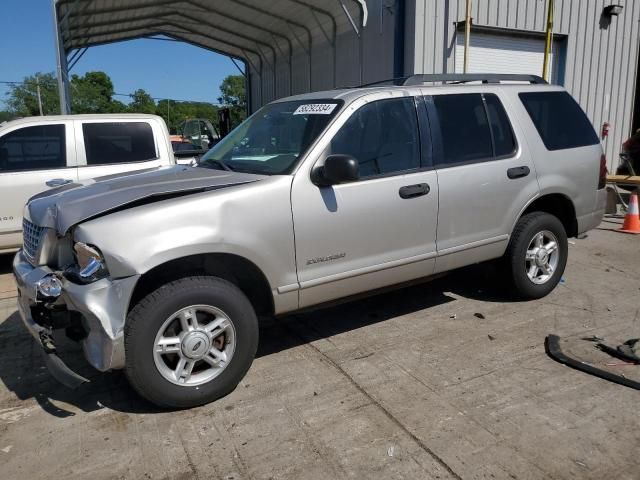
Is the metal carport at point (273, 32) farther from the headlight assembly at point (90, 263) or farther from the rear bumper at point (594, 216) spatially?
the headlight assembly at point (90, 263)

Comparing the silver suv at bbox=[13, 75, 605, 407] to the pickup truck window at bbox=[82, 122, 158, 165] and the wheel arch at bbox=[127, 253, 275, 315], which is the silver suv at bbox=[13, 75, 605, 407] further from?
the pickup truck window at bbox=[82, 122, 158, 165]

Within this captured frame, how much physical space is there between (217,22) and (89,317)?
1878 cm

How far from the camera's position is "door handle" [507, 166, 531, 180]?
15.3 ft

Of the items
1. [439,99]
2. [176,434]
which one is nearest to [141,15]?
[439,99]

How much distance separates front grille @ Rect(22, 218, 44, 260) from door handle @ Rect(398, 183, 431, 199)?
8.08 feet

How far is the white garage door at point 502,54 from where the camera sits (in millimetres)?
11562

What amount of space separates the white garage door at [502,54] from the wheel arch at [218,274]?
9.18 meters

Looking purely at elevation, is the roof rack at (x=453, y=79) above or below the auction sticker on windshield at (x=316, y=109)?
above

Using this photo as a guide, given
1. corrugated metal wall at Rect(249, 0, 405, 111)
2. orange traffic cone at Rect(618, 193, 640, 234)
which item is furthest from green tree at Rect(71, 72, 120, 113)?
orange traffic cone at Rect(618, 193, 640, 234)

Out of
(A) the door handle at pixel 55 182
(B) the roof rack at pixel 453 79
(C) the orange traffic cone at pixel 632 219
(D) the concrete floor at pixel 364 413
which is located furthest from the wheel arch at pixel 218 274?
(C) the orange traffic cone at pixel 632 219

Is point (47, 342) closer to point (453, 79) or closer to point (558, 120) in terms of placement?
point (453, 79)

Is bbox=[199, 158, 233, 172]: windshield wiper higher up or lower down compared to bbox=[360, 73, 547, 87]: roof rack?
lower down

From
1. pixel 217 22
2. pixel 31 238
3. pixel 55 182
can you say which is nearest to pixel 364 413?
pixel 31 238

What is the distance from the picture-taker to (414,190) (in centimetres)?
410
